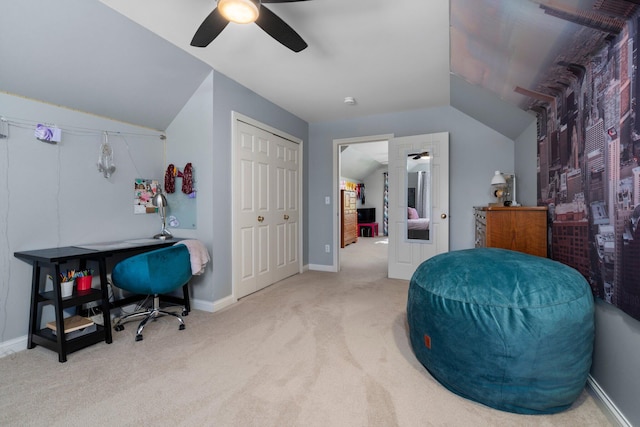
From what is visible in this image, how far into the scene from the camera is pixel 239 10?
5.45ft

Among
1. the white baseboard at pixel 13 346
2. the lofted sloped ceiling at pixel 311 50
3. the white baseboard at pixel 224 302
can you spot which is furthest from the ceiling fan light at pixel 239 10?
the white baseboard at pixel 13 346

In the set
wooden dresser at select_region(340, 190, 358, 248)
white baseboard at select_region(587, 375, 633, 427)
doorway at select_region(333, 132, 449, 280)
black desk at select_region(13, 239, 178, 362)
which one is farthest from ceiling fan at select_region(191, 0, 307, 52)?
wooden dresser at select_region(340, 190, 358, 248)

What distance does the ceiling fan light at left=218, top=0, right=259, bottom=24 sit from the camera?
160 cm

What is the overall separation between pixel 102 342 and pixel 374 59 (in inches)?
134

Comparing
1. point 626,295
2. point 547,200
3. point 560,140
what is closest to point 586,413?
point 626,295

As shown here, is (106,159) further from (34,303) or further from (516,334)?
(516,334)

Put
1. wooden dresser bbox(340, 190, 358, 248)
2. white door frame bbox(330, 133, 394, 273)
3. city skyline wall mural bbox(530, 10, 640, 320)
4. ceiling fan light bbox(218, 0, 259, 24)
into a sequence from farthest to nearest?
wooden dresser bbox(340, 190, 358, 248) → white door frame bbox(330, 133, 394, 273) → ceiling fan light bbox(218, 0, 259, 24) → city skyline wall mural bbox(530, 10, 640, 320)

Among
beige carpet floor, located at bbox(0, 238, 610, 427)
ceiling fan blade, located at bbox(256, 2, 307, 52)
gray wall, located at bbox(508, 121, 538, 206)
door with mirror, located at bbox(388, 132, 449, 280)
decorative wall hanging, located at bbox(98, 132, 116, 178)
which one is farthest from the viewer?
door with mirror, located at bbox(388, 132, 449, 280)

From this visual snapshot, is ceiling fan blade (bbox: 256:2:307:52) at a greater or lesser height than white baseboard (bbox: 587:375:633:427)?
greater

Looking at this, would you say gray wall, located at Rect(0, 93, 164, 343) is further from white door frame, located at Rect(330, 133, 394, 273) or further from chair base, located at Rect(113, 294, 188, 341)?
white door frame, located at Rect(330, 133, 394, 273)

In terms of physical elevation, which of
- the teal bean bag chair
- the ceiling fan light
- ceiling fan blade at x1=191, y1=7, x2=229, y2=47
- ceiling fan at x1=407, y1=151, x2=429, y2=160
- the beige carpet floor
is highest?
ceiling fan blade at x1=191, y1=7, x2=229, y2=47

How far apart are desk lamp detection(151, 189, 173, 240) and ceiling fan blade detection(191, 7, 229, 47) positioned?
5.35 feet

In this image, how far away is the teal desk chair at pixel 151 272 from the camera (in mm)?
2256

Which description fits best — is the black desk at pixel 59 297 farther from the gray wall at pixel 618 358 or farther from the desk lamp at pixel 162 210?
the gray wall at pixel 618 358
